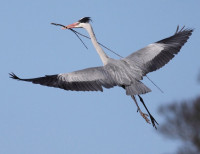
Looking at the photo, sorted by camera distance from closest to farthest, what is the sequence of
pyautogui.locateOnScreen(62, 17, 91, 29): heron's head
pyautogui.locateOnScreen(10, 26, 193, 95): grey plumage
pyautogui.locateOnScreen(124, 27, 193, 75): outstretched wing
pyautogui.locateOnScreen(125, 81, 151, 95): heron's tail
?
pyautogui.locateOnScreen(125, 81, 151, 95): heron's tail → pyautogui.locateOnScreen(10, 26, 193, 95): grey plumage → pyautogui.locateOnScreen(124, 27, 193, 75): outstretched wing → pyautogui.locateOnScreen(62, 17, 91, 29): heron's head

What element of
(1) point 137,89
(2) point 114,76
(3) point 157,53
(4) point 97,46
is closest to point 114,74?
(2) point 114,76

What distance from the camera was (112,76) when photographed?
1473 cm

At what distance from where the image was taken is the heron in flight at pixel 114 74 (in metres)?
14.6

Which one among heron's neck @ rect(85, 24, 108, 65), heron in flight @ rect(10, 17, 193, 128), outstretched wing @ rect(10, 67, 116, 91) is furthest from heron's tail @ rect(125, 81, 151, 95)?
heron's neck @ rect(85, 24, 108, 65)

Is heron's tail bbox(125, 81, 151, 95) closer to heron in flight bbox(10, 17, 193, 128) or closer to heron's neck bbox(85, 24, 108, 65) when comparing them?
heron in flight bbox(10, 17, 193, 128)

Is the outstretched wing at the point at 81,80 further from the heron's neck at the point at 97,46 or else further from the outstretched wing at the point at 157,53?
the outstretched wing at the point at 157,53

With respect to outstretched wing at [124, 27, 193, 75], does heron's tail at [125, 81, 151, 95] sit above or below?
below

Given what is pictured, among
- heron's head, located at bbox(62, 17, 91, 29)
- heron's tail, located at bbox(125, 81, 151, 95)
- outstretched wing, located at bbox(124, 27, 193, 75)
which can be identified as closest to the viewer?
heron's tail, located at bbox(125, 81, 151, 95)

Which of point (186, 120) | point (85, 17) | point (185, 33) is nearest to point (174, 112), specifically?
point (186, 120)

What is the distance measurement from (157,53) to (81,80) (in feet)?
7.17

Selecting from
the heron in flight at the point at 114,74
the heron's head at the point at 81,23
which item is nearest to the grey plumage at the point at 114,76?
the heron in flight at the point at 114,74

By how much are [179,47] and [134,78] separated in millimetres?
2273

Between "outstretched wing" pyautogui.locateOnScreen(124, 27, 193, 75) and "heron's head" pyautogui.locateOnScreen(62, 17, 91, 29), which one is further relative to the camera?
"heron's head" pyautogui.locateOnScreen(62, 17, 91, 29)

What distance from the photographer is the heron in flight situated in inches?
575
